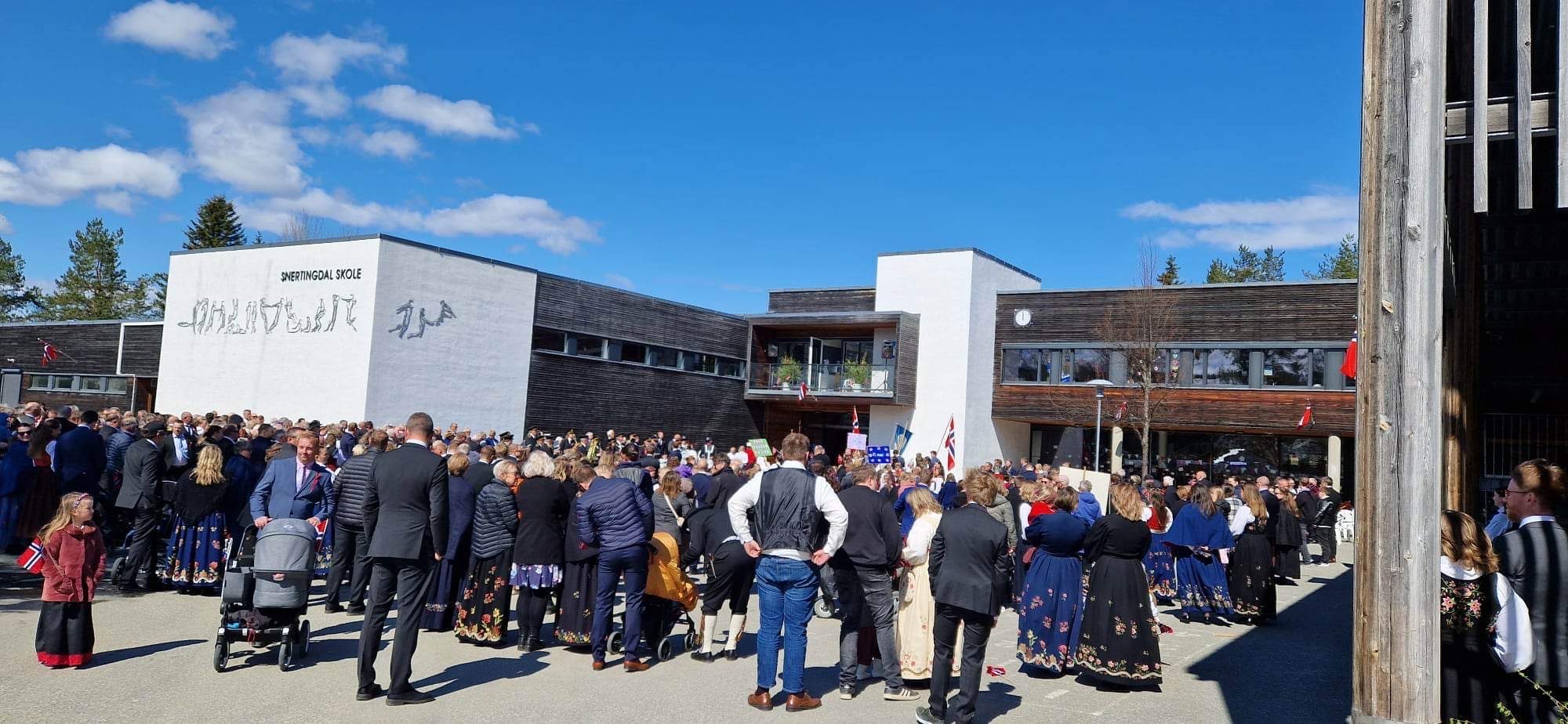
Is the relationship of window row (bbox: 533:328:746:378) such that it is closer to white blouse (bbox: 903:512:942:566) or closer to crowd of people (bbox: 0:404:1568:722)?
crowd of people (bbox: 0:404:1568:722)

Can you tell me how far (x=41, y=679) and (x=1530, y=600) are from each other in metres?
9.29

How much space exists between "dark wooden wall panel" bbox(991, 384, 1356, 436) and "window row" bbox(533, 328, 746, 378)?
9.29 metres

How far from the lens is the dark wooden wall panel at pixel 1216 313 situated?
90.3 ft

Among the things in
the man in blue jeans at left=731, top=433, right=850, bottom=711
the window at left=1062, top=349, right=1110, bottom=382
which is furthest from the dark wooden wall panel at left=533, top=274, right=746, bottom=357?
the man in blue jeans at left=731, top=433, right=850, bottom=711

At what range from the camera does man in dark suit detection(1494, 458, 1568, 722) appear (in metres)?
5.45

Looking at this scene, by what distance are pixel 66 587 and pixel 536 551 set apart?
3308 mm

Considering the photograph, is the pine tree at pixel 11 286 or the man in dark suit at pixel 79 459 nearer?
the man in dark suit at pixel 79 459

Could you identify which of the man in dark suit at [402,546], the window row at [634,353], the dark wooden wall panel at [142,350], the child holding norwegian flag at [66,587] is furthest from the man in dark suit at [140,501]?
the dark wooden wall panel at [142,350]

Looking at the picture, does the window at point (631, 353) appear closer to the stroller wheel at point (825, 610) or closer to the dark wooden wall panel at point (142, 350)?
the dark wooden wall panel at point (142, 350)

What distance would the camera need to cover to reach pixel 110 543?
490 inches

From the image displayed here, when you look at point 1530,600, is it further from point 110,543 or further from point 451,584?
point 110,543

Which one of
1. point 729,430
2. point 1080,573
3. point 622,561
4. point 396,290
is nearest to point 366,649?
point 622,561

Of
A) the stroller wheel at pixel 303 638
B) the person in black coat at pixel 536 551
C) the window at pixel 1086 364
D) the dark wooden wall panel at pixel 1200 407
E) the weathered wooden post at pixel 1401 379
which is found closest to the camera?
the weathered wooden post at pixel 1401 379

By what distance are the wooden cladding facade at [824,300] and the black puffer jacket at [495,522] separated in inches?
1092
